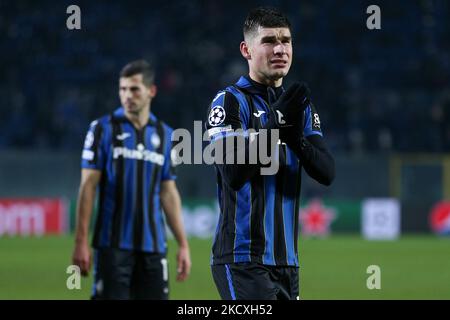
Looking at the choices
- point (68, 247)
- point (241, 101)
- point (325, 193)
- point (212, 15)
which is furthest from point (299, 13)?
point (241, 101)

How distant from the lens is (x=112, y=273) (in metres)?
5.84

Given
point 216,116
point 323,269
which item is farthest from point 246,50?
point 323,269

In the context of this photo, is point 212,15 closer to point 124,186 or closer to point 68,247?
point 68,247

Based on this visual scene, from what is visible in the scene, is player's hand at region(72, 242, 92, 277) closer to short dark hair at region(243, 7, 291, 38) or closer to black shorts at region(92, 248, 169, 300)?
black shorts at region(92, 248, 169, 300)

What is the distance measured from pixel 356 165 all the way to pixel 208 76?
485 centimetres

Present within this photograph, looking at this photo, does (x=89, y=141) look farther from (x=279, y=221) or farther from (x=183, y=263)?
(x=279, y=221)

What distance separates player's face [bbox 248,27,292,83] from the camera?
3.92 meters

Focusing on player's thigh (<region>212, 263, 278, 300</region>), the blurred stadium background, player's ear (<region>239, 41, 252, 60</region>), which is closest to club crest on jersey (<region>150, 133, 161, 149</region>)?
player's ear (<region>239, 41, 252, 60</region>)

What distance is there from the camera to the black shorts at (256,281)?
389cm

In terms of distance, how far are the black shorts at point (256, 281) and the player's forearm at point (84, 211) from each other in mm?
1929

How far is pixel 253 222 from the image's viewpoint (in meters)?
3.99

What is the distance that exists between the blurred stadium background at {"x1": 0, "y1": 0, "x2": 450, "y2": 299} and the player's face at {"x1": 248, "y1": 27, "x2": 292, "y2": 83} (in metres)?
12.2

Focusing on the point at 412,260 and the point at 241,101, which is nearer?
the point at 241,101

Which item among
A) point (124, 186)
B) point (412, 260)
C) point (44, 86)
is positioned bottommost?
point (412, 260)
